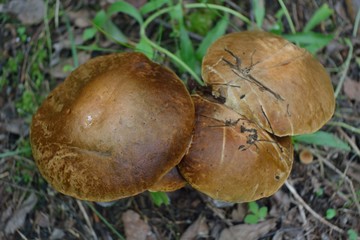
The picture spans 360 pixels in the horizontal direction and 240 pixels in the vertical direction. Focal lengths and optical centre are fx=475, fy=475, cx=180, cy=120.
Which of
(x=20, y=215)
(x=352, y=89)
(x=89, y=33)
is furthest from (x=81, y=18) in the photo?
(x=352, y=89)

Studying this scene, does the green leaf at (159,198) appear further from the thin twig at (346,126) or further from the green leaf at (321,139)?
the thin twig at (346,126)

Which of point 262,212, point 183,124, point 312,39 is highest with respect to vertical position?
point 183,124

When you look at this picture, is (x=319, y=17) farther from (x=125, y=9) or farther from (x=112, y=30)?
(x=112, y=30)

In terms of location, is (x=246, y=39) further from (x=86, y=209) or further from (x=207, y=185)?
(x=86, y=209)

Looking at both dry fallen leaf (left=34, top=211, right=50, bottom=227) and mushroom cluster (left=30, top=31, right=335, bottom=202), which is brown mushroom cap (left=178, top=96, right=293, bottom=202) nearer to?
mushroom cluster (left=30, top=31, right=335, bottom=202)

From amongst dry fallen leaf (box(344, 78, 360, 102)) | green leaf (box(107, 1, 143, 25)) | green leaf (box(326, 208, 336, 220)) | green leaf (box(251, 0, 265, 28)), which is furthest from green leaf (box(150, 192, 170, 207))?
dry fallen leaf (box(344, 78, 360, 102))

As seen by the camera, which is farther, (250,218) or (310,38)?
(310,38)

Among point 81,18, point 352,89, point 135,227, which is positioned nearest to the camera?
point 135,227

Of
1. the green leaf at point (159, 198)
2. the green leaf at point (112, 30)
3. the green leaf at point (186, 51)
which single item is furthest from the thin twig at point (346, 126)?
the green leaf at point (112, 30)
